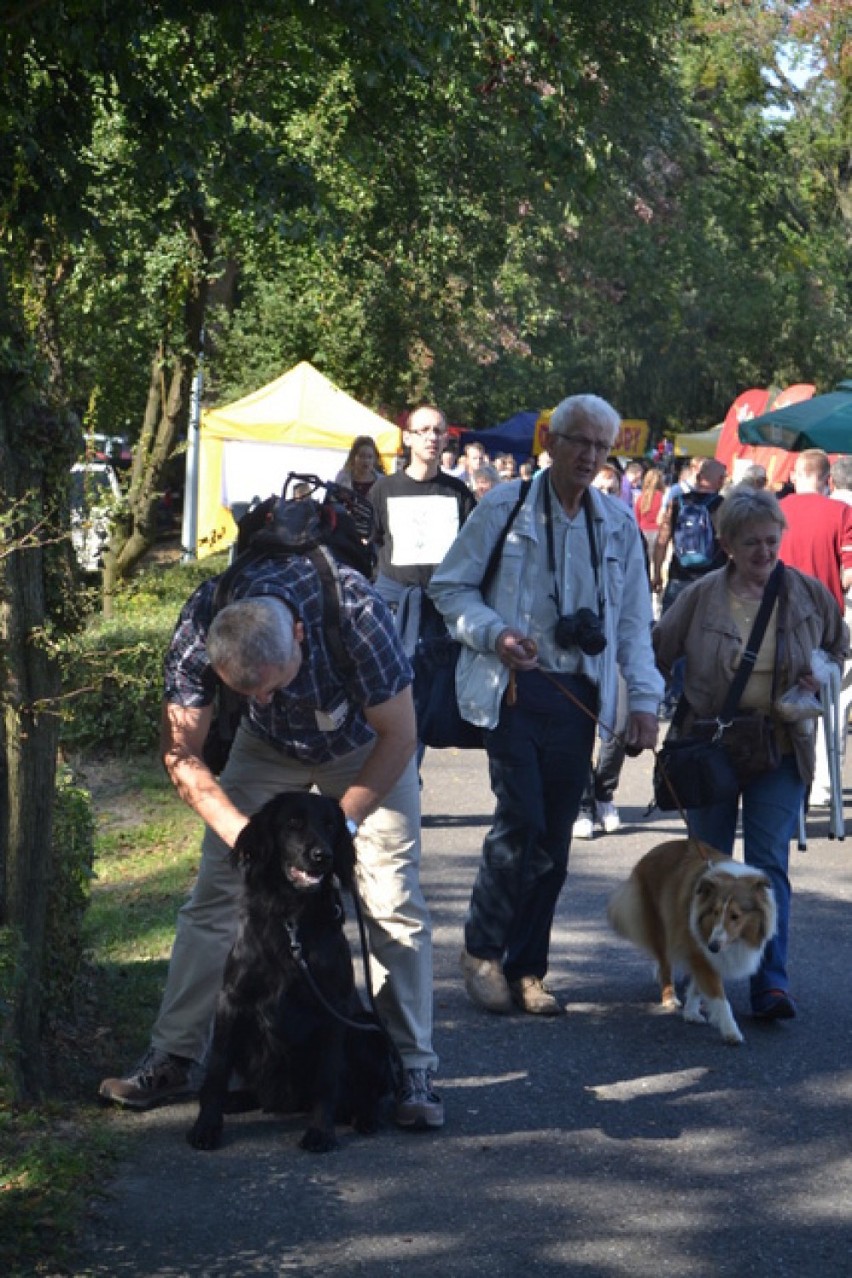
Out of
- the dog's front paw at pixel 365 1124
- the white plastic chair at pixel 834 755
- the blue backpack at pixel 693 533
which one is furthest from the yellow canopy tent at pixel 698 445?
the dog's front paw at pixel 365 1124

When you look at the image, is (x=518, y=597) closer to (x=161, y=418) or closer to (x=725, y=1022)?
(x=725, y=1022)

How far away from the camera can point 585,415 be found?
6.69 metres

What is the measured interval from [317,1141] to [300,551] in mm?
1618

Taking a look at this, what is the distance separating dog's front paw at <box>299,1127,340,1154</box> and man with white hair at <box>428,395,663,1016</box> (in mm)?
1646

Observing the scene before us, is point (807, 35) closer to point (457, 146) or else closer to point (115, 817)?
point (457, 146)

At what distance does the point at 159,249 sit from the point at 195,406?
4.63m

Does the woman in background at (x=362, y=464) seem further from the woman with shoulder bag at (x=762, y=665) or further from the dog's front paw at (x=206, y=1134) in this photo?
the dog's front paw at (x=206, y=1134)

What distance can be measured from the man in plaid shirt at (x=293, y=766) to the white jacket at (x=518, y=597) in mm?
911

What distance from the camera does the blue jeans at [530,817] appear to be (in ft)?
22.4

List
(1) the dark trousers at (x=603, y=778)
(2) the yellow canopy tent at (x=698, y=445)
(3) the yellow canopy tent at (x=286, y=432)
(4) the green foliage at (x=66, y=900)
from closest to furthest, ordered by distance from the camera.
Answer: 1. (4) the green foliage at (x=66, y=900)
2. (1) the dark trousers at (x=603, y=778)
3. (3) the yellow canopy tent at (x=286, y=432)
4. (2) the yellow canopy tent at (x=698, y=445)

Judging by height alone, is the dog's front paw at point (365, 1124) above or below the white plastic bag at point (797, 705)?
below

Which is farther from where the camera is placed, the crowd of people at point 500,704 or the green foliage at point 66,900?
the green foliage at point 66,900

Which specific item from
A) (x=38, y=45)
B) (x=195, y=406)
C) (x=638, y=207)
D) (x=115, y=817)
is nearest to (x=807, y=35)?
(x=638, y=207)

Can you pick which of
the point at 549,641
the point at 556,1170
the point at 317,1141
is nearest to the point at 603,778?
the point at 549,641
